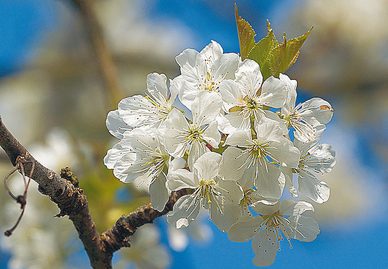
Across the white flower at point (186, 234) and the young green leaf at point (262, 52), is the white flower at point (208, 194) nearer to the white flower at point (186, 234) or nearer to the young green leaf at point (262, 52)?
the young green leaf at point (262, 52)

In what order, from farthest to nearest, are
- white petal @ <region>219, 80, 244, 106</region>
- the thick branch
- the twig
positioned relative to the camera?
the twig → white petal @ <region>219, 80, 244, 106</region> → the thick branch

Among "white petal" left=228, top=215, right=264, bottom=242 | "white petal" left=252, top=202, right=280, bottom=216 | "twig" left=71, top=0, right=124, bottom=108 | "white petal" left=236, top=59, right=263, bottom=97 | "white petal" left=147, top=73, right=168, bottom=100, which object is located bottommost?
"white petal" left=228, top=215, right=264, bottom=242

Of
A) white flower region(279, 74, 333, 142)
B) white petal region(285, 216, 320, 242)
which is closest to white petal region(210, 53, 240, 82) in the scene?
white flower region(279, 74, 333, 142)

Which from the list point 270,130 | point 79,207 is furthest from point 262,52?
point 79,207

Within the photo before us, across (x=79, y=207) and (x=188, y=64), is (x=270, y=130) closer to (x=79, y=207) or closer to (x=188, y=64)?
(x=188, y=64)

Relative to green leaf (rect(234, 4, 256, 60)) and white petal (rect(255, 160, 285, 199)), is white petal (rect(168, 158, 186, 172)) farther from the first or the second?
green leaf (rect(234, 4, 256, 60))

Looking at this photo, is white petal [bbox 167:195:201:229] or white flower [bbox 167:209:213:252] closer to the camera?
white petal [bbox 167:195:201:229]
